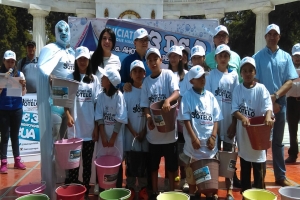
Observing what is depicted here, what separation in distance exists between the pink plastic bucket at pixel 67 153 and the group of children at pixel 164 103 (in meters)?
0.28

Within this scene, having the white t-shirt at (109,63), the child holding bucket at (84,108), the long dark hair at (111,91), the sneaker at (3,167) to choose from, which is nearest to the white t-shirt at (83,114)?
the child holding bucket at (84,108)

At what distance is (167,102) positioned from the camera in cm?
345

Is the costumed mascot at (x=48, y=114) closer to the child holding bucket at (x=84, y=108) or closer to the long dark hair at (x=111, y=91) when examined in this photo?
the child holding bucket at (x=84, y=108)

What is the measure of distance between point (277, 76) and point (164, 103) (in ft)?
5.65

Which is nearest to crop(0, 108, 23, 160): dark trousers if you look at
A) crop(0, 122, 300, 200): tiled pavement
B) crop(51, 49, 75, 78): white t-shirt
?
crop(0, 122, 300, 200): tiled pavement

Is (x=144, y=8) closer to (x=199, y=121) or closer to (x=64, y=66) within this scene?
(x=64, y=66)

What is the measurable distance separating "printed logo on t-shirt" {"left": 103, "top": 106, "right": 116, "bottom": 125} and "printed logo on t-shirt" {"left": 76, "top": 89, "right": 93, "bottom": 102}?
24cm

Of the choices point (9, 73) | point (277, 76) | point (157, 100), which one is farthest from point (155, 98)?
point (9, 73)

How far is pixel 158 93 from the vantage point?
373 cm

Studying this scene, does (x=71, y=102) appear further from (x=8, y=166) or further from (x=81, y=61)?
(x=8, y=166)

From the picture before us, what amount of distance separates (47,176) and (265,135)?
94.7 inches

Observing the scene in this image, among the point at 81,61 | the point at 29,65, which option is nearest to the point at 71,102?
the point at 81,61

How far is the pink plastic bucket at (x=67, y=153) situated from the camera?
3.38 meters

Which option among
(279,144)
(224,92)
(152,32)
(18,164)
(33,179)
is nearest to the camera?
(224,92)
